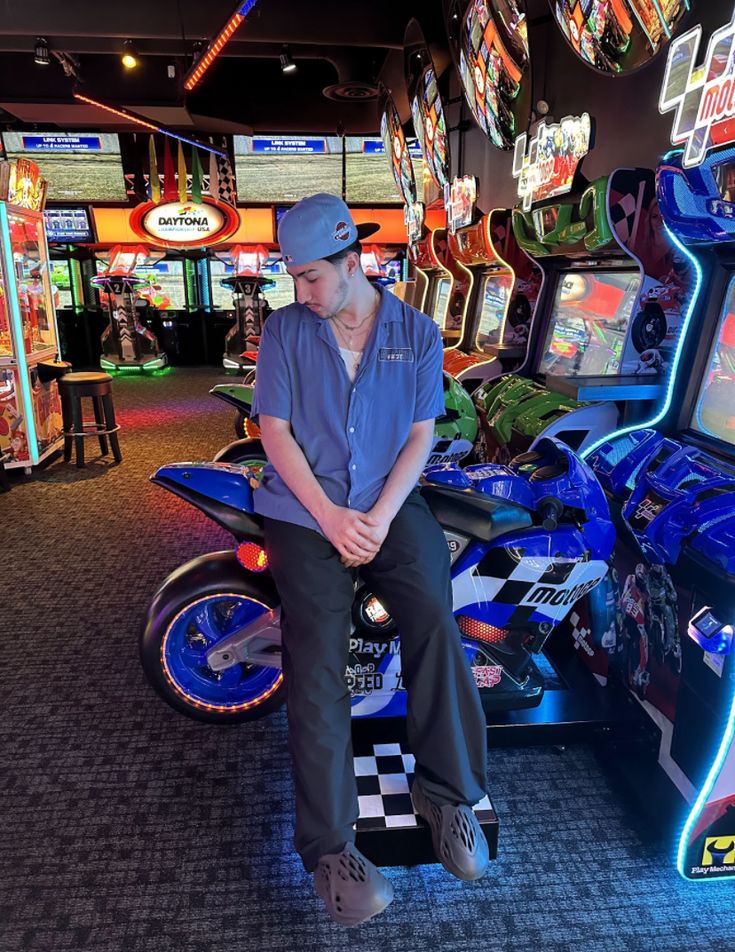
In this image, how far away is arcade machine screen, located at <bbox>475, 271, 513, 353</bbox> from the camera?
4.99 meters

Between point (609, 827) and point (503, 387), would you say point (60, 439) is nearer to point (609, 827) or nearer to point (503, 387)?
point (503, 387)

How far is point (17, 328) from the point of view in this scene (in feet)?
16.1

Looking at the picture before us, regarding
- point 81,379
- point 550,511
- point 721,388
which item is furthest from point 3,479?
point 721,388

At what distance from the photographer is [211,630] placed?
2154 millimetres

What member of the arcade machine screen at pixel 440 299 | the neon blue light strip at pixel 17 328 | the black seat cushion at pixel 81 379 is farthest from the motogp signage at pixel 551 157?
the neon blue light strip at pixel 17 328

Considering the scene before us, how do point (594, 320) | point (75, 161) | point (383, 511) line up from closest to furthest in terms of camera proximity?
point (383, 511) → point (594, 320) → point (75, 161)

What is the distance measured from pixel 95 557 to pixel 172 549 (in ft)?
1.27

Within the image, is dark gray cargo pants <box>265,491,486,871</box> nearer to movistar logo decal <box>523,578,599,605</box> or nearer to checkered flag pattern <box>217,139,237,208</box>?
movistar logo decal <box>523,578,599,605</box>

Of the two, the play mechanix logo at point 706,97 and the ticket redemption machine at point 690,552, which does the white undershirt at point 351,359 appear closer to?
the ticket redemption machine at point 690,552

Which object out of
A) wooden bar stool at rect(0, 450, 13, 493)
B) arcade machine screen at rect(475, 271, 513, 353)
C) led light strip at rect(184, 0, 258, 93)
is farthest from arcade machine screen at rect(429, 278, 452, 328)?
wooden bar stool at rect(0, 450, 13, 493)

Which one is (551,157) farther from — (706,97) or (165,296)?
(165,296)

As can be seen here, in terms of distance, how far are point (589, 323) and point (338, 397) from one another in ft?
7.34

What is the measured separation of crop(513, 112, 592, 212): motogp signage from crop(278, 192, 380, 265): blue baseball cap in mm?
2345

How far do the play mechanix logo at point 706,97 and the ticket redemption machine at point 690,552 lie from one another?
5 cm
